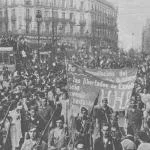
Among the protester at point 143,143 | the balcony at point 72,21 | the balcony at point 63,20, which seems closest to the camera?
the protester at point 143,143

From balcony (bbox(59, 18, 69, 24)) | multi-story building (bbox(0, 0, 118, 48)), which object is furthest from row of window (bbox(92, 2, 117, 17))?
balcony (bbox(59, 18, 69, 24))

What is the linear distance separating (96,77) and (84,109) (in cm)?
64

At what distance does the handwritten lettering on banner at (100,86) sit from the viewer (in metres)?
7.98

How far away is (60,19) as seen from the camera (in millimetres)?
67188

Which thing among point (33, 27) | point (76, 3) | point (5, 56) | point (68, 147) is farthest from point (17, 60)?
point (76, 3)

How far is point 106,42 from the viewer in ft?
268

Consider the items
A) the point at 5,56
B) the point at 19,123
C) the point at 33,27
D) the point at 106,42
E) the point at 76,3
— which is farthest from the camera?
the point at 106,42

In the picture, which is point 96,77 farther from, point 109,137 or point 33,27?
point 33,27

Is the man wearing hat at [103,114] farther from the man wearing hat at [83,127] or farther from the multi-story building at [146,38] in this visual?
the multi-story building at [146,38]

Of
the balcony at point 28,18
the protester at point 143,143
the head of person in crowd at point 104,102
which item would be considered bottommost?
the protester at point 143,143

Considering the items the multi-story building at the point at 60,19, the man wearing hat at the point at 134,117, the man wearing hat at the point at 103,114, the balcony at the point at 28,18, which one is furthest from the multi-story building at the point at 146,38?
the man wearing hat at the point at 103,114

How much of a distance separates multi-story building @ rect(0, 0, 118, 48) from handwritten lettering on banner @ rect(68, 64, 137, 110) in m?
49.9

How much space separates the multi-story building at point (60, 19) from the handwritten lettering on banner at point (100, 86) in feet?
164

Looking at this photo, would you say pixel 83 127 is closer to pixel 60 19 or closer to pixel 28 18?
pixel 28 18
